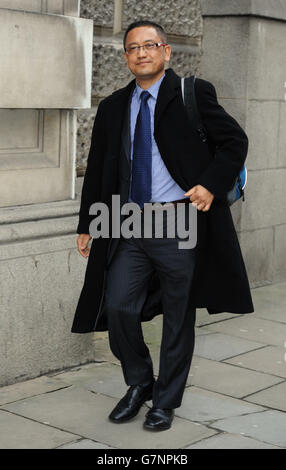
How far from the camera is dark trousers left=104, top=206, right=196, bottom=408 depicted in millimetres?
4184

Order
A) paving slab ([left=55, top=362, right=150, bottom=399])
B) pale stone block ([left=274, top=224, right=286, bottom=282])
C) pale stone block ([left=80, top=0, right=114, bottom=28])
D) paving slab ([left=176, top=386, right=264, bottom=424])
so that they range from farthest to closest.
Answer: pale stone block ([left=274, top=224, right=286, bottom=282]), pale stone block ([left=80, top=0, right=114, bottom=28]), paving slab ([left=55, top=362, right=150, bottom=399]), paving slab ([left=176, top=386, right=264, bottom=424])

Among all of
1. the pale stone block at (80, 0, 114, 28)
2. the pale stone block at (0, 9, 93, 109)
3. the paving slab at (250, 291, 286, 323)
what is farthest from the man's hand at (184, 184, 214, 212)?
the paving slab at (250, 291, 286, 323)

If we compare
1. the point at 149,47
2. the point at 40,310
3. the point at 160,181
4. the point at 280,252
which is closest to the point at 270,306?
the point at 280,252

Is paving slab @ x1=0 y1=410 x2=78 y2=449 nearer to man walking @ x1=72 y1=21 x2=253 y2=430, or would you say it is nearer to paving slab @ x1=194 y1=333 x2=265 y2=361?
man walking @ x1=72 y1=21 x2=253 y2=430

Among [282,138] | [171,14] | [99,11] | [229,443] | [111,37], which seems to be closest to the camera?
[229,443]

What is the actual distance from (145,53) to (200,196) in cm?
68

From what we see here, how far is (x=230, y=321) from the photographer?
6535mm

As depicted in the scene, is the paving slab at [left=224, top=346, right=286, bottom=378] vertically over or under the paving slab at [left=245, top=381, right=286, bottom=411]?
over

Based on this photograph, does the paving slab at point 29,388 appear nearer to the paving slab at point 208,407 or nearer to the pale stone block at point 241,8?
the paving slab at point 208,407

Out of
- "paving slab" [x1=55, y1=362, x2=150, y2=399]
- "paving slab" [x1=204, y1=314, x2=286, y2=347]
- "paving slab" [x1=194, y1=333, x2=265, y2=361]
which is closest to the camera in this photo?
"paving slab" [x1=55, y1=362, x2=150, y2=399]

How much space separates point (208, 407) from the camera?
462 centimetres

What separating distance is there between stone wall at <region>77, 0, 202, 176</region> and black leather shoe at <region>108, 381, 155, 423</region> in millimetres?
2037
